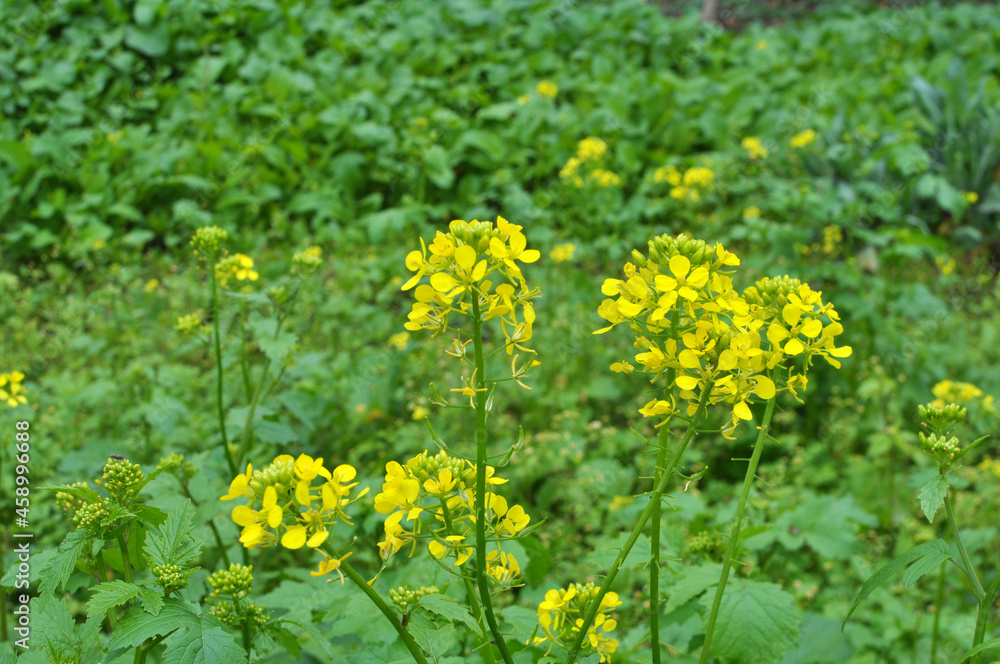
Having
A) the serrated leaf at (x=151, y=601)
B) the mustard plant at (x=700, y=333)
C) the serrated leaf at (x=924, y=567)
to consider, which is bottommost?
the serrated leaf at (x=924, y=567)

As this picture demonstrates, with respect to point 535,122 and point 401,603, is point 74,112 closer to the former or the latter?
point 535,122

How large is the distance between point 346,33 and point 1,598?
21.8ft

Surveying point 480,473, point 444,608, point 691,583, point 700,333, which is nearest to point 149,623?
point 444,608

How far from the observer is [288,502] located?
0.99m

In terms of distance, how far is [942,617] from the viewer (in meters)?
2.59

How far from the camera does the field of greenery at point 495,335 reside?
3.84 ft

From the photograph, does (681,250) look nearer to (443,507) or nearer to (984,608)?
(443,507)

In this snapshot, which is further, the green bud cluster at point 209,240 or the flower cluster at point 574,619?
the green bud cluster at point 209,240

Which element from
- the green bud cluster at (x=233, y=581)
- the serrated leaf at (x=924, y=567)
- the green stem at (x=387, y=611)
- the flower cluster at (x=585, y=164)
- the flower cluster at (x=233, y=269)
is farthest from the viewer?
the flower cluster at (x=585, y=164)

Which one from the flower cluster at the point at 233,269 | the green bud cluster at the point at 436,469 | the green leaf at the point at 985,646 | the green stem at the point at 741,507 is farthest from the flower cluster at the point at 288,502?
the flower cluster at the point at 233,269

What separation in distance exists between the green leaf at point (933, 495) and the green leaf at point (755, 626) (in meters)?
0.46

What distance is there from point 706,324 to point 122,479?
3.54 feet

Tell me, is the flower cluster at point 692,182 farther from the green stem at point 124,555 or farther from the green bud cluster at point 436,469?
the green stem at point 124,555

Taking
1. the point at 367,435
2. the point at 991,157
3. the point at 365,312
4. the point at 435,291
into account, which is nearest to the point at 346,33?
the point at 365,312
